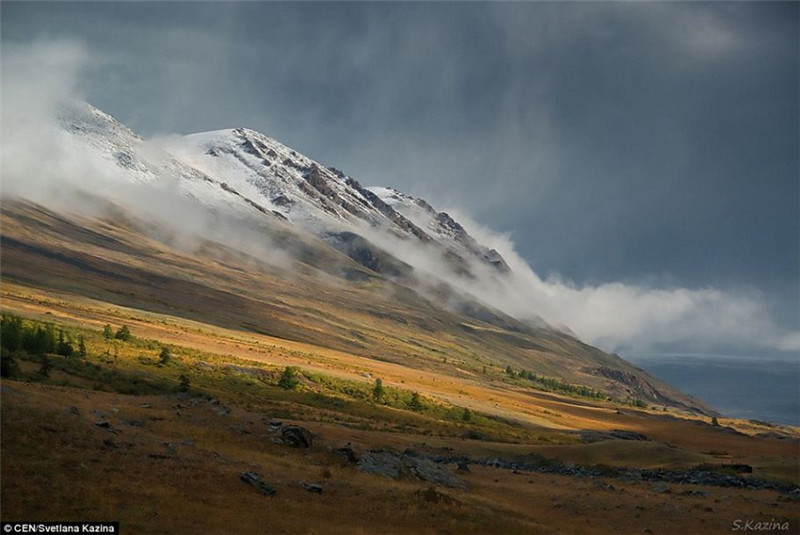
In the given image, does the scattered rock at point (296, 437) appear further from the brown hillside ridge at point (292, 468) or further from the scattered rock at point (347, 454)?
the scattered rock at point (347, 454)

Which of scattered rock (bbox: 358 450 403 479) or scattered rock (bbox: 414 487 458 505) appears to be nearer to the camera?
scattered rock (bbox: 414 487 458 505)

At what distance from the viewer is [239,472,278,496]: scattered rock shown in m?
29.2

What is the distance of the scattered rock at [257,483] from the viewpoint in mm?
29219

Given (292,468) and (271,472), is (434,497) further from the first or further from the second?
(271,472)

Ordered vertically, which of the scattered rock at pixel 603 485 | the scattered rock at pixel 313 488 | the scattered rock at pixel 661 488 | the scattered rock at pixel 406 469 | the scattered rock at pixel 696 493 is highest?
the scattered rock at pixel 696 493

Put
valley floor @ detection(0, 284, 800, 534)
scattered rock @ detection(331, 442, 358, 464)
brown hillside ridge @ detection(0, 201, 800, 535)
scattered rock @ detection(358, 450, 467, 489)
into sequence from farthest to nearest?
scattered rock @ detection(331, 442, 358, 464), scattered rock @ detection(358, 450, 467, 489), brown hillside ridge @ detection(0, 201, 800, 535), valley floor @ detection(0, 284, 800, 534)

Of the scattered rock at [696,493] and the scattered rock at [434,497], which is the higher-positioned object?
the scattered rock at [696,493]

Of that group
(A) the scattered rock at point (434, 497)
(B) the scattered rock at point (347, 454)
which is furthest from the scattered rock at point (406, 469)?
(A) the scattered rock at point (434, 497)

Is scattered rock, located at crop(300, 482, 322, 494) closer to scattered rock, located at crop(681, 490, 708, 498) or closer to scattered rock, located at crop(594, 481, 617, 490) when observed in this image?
scattered rock, located at crop(594, 481, 617, 490)

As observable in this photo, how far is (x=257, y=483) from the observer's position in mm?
29766

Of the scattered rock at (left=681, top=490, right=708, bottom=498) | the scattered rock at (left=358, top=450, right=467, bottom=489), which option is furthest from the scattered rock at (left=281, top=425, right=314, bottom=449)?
the scattered rock at (left=681, top=490, right=708, bottom=498)

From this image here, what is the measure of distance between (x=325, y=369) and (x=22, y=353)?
60.7m

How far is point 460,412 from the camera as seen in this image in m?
96.8

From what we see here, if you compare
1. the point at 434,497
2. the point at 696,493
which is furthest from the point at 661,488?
the point at 434,497
